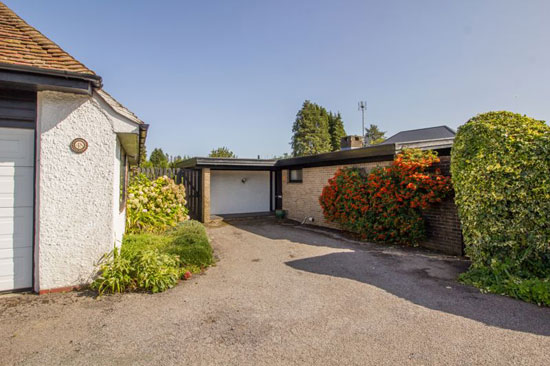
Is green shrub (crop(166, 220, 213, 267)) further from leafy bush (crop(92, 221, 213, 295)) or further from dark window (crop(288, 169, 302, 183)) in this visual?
dark window (crop(288, 169, 302, 183))

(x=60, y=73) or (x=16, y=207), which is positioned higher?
(x=60, y=73)

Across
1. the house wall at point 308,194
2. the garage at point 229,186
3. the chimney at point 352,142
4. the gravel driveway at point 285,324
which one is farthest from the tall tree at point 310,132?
the gravel driveway at point 285,324

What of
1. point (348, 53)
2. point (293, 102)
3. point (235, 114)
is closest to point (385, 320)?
point (348, 53)

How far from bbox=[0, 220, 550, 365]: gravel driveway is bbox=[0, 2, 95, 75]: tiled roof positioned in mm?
3262

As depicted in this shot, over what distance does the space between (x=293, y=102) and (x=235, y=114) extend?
22869mm

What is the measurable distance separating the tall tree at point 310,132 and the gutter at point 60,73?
34812mm

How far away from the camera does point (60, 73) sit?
380cm

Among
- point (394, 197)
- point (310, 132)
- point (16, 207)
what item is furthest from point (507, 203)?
point (310, 132)

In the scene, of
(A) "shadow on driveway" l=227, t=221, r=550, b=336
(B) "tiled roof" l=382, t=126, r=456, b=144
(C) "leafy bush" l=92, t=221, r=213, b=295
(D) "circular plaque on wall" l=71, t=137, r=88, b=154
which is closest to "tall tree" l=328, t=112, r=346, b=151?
(B) "tiled roof" l=382, t=126, r=456, b=144

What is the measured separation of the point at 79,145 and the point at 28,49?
4.96 feet

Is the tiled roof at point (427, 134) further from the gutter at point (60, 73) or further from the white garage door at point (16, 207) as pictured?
the white garage door at point (16, 207)

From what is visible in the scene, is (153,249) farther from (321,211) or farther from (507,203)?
(321,211)

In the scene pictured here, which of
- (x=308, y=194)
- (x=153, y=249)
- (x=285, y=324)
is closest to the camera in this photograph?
(x=285, y=324)

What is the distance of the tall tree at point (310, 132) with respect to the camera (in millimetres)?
38625
